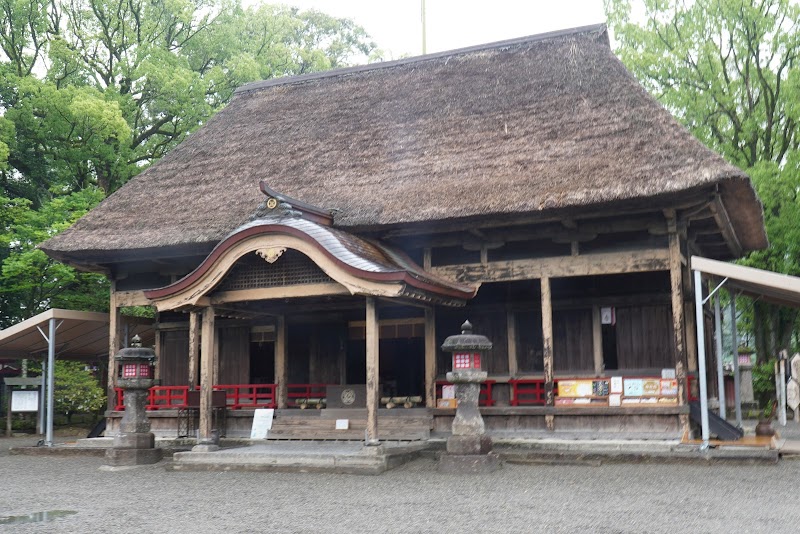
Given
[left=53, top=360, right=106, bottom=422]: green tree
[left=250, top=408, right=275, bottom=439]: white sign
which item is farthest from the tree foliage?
[left=250, top=408, right=275, bottom=439]: white sign

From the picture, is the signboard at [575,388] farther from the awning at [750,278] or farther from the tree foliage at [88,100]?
the tree foliage at [88,100]

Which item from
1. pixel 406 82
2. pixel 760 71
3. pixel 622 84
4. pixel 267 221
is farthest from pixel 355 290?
pixel 760 71

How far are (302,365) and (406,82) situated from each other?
6.50 metres

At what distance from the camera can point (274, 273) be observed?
11.8 meters

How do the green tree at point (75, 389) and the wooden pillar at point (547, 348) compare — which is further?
the green tree at point (75, 389)

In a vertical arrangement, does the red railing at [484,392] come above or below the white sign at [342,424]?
above

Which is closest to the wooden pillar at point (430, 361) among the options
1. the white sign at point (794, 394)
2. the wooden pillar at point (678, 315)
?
the wooden pillar at point (678, 315)

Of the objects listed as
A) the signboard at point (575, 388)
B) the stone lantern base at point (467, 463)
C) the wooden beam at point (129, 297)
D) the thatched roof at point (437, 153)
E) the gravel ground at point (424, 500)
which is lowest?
the gravel ground at point (424, 500)

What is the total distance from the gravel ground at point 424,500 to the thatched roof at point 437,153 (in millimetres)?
3910

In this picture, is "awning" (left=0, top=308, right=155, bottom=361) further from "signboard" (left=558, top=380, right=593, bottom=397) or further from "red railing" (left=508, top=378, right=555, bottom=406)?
"signboard" (left=558, top=380, right=593, bottom=397)

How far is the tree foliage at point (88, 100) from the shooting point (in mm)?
21844

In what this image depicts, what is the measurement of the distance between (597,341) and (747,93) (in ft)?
49.8

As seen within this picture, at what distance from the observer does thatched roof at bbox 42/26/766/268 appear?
1201 centimetres

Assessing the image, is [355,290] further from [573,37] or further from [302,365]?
[573,37]
